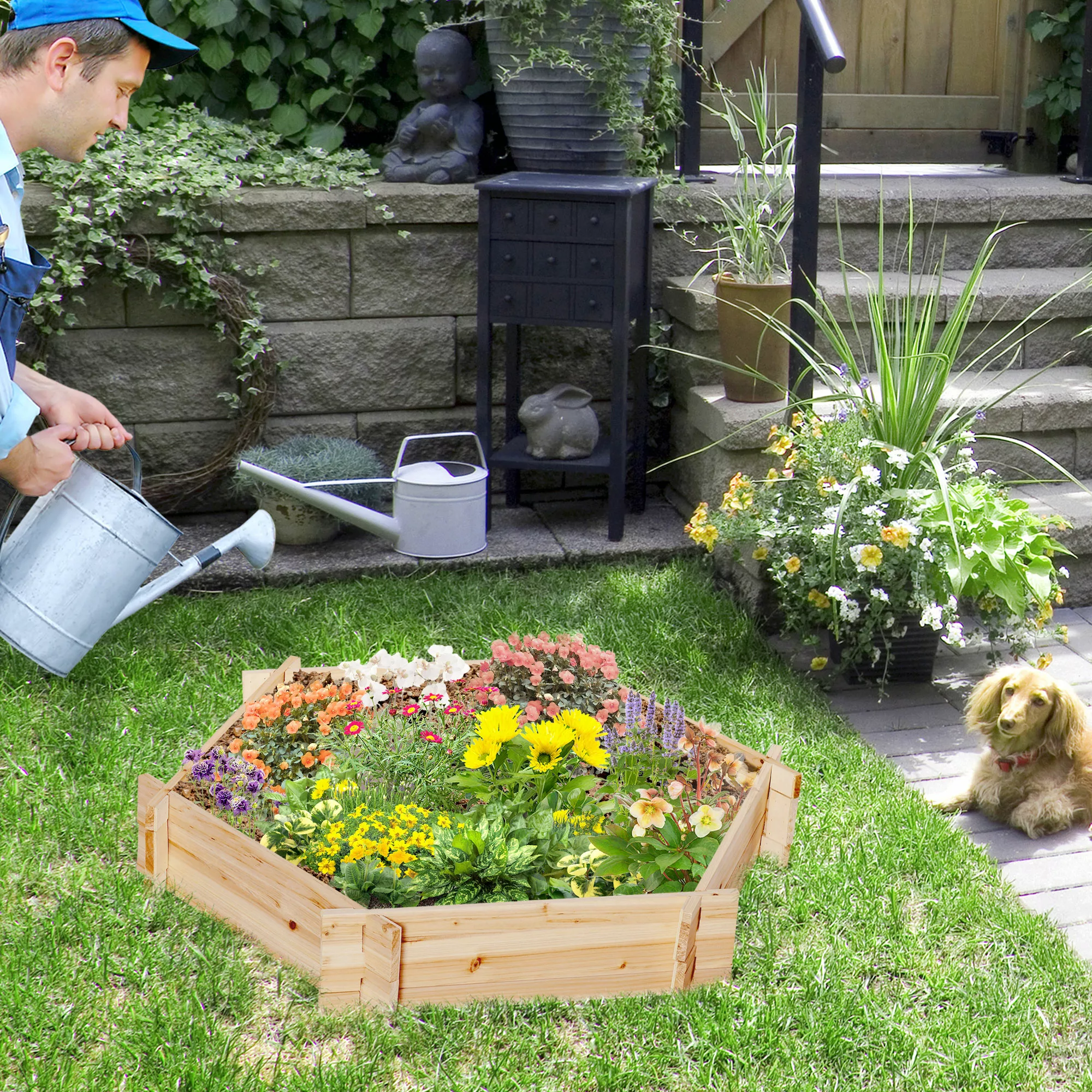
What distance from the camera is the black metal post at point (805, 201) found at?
3139 mm

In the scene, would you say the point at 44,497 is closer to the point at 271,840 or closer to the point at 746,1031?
the point at 271,840

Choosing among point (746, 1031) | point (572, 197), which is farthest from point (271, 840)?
point (572, 197)

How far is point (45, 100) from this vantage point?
2076mm

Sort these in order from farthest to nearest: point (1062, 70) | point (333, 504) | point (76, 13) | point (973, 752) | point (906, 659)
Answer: point (1062, 70), point (333, 504), point (906, 659), point (973, 752), point (76, 13)

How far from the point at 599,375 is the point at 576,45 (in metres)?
1.00

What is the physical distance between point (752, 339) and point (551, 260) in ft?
1.96

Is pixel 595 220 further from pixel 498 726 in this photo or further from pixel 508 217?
pixel 498 726

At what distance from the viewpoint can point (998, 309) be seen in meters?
3.88

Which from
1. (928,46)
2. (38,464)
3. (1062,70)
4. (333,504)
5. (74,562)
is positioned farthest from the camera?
(928,46)

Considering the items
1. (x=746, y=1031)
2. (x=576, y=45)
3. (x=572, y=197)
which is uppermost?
(x=576, y=45)

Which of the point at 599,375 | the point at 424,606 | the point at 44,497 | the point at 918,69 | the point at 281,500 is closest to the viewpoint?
the point at 44,497

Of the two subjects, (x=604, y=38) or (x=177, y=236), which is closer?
(x=177, y=236)

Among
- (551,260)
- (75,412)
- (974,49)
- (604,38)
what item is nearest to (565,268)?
(551,260)

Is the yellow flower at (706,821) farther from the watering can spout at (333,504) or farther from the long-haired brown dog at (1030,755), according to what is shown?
the watering can spout at (333,504)
